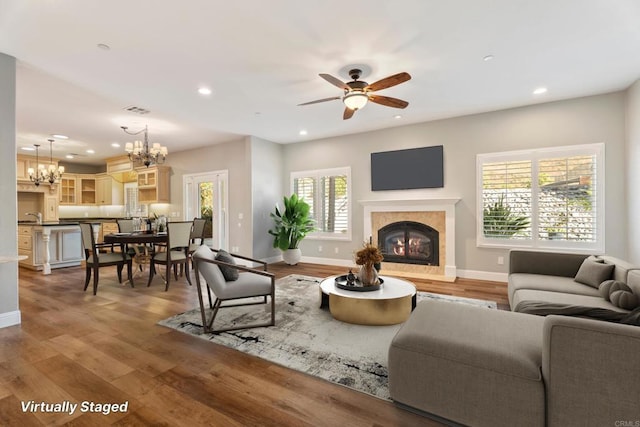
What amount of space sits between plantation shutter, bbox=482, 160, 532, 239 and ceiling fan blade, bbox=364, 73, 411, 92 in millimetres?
2954

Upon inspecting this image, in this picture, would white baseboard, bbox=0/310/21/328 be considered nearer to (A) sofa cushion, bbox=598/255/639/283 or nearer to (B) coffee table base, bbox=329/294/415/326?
(B) coffee table base, bbox=329/294/415/326

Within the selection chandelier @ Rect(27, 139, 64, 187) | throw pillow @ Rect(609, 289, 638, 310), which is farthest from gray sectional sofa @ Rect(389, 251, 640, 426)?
chandelier @ Rect(27, 139, 64, 187)

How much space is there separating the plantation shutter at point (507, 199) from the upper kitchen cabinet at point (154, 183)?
773 centimetres

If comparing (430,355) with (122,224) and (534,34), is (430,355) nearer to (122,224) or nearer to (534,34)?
(534,34)

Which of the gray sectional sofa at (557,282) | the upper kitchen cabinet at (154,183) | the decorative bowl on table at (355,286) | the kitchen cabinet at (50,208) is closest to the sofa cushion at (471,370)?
the gray sectional sofa at (557,282)

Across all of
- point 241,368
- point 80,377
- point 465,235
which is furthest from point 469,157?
point 80,377

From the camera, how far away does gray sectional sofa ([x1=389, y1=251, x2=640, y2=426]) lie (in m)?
1.34

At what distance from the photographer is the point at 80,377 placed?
218 cm

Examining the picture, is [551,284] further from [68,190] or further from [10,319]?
[68,190]

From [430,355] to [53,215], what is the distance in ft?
34.6

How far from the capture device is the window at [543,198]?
4.39 metres

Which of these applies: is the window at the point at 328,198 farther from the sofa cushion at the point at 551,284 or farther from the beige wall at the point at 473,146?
the sofa cushion at the point at 551,284

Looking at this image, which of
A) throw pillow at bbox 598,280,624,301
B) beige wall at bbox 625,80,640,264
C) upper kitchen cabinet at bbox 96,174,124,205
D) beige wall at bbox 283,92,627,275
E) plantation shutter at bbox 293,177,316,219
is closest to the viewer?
throw pillow at bbox 598,280,624,301

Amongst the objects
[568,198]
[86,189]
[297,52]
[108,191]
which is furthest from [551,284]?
[86,189]
